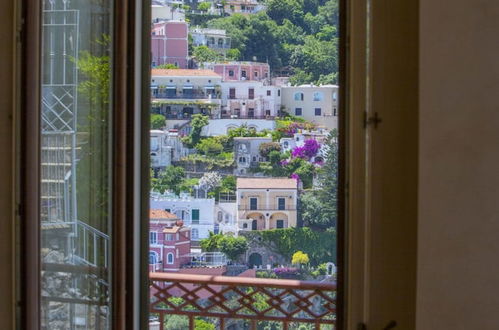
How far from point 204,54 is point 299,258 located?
1063 millimetres

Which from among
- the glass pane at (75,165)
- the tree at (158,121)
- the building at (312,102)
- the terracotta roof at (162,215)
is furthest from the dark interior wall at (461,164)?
the terracotta roof at (162,215)

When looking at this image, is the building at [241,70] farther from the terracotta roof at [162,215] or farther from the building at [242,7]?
the terracotta roof at [162,215]

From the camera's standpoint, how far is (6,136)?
2.07 m

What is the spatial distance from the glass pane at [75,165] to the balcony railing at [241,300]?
943 mm

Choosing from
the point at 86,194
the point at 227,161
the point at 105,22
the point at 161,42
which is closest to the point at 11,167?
the point at 86,194

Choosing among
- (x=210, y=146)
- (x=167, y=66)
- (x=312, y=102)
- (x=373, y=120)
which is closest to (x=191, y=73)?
(x=167, y=66)

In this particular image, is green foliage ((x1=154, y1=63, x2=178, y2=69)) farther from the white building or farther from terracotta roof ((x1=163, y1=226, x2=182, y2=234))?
terracotta roof ((x1=163, y1=226, x2=182, y2=234))

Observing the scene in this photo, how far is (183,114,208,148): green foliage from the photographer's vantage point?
3092 mm

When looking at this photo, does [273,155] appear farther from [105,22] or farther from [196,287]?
[105,22]

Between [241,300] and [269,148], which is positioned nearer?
[269,148]

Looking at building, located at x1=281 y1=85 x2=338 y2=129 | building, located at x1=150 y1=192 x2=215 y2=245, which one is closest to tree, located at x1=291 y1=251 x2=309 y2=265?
building, located at x1=150 y1=192 x2=215 y2=245

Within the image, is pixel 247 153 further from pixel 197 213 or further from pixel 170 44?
pixel 170 44

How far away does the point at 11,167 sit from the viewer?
81.7 inches

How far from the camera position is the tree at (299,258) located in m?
3.03
